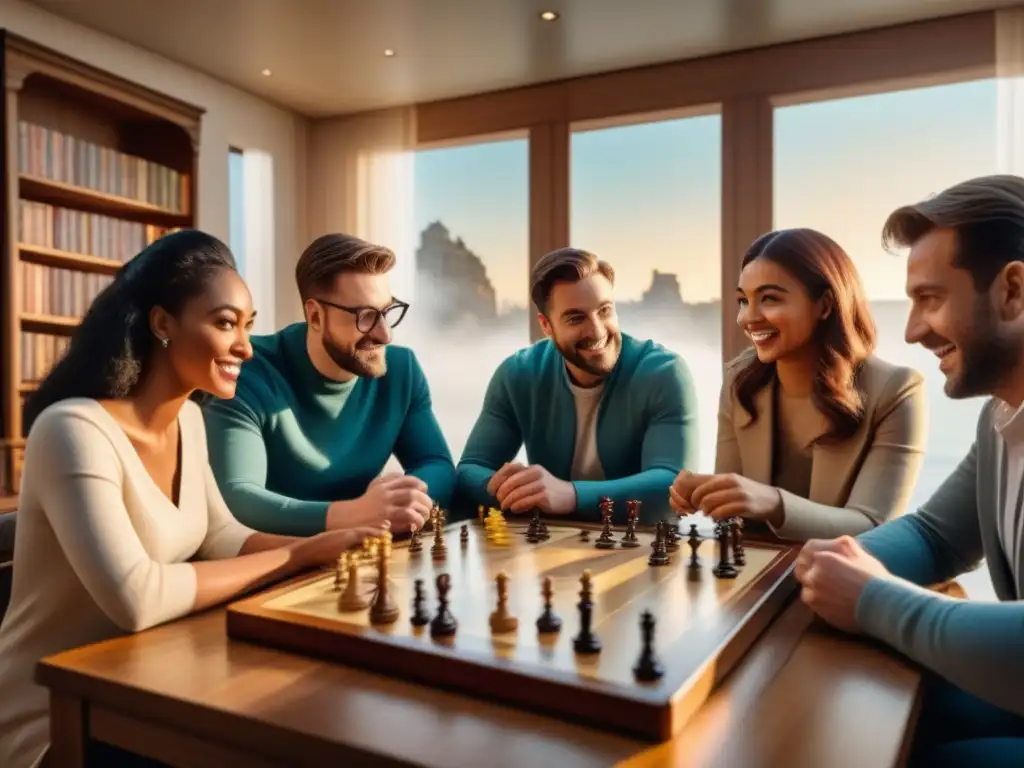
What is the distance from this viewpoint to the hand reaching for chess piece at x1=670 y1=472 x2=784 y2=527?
168cm

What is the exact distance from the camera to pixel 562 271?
2.29 metres

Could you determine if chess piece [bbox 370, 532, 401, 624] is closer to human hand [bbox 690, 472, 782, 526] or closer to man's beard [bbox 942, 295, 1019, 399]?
human hand [bbox 690, 472, 782, 526]

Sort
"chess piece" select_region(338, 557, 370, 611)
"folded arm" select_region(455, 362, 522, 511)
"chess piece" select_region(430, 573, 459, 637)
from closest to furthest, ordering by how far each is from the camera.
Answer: "chess piece" select_region(430, 573, 459, 637)
"chess piece" select_region(338, 557, 370, 611)
"folded arm" select_region(455, 362, 522, 511)

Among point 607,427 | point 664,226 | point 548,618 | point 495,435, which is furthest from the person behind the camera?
point 664,226

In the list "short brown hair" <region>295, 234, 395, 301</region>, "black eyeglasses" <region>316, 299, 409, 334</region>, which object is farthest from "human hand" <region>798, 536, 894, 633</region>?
"short brown hair" <region>295, 234, 395, 301</region>

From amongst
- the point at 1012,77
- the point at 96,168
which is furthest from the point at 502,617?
the point at 1012,77

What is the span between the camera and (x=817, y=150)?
4.68m

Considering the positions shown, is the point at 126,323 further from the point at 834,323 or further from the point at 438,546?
the point at 834,323

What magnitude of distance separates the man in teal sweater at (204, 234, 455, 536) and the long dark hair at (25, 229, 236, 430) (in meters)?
0.49

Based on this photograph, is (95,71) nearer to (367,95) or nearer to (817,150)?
(367,95)

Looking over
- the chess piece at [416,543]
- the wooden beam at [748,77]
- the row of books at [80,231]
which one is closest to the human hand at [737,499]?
the chess piece at [416,543]

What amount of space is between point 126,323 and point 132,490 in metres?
0.32

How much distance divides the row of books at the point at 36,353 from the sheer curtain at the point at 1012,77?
489 centimetres

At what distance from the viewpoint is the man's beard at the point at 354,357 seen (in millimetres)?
2125
